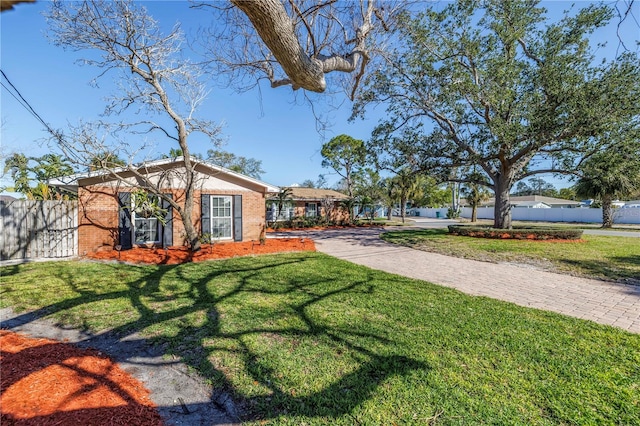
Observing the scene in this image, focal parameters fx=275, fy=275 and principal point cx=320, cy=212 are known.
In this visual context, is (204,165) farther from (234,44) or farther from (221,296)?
(221,296)

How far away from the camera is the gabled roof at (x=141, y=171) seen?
880cm

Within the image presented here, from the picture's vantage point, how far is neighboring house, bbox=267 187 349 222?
2386 cm

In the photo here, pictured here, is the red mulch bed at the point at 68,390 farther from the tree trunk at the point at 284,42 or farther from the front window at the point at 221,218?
the front window at the point at 221,218

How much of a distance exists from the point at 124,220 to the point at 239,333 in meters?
8.62

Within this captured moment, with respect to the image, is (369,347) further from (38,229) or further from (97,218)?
(38,229)

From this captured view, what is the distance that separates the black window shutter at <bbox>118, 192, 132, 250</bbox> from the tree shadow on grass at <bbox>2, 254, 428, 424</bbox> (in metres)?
2.88

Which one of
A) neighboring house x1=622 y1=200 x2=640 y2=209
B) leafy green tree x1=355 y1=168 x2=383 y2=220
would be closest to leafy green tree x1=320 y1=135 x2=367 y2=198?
leafy green tree x1=355 y1=168 x2=383 y2=220

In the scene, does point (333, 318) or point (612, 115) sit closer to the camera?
point (333, 318)

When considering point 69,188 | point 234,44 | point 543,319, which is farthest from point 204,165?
point 543,319

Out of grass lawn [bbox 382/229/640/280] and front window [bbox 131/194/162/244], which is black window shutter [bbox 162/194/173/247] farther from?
grass lawn [bbox 382/229/640/280]

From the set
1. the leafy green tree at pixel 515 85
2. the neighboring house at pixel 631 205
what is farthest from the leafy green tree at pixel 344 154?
the neighboring house at pixel 631 205

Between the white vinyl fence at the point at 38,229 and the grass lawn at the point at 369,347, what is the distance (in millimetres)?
3158

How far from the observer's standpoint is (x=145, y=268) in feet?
25.1

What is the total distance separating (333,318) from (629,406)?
3.01 m
